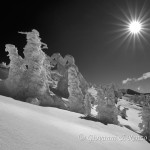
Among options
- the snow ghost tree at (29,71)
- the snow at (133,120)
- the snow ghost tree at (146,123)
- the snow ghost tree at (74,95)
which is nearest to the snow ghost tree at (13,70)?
the snow ghost tree at (29,71)

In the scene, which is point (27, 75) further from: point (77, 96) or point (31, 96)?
point (77, 96)

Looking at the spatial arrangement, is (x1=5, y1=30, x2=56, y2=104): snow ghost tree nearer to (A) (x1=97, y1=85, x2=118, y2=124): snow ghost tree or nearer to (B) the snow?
(A) (x1=97, y1=85, x2=118, y2=124): snow ghost tree

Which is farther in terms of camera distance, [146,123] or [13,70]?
[146,123]

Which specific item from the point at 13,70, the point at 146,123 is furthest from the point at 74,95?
the point at 146,123

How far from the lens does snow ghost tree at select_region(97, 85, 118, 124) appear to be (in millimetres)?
31312

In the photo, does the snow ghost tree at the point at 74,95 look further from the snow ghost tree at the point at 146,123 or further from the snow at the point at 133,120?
the snow ghost tree at the point at 146,123

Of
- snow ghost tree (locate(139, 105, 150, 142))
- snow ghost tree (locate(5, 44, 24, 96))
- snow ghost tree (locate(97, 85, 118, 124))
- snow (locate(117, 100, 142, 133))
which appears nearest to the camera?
snow ghost tree (locate(5, 44, 24, 96))

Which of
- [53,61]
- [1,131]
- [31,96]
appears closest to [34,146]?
[1,131]

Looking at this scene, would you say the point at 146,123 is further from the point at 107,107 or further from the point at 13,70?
the point at 13,70

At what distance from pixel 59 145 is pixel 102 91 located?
2762 centimetres

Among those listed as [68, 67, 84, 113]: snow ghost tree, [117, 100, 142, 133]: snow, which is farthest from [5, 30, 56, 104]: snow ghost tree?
[117, 100, 142, 133]: snow

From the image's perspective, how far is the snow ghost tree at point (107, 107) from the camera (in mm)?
31312

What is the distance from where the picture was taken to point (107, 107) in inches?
1277

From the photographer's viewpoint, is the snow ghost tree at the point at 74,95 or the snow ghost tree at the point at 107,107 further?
the snow ghost tree at the point at 74,95
